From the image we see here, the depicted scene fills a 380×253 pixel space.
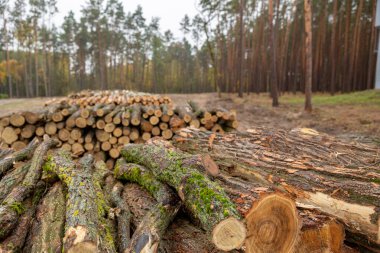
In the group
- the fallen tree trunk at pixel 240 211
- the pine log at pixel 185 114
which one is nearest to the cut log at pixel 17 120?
the pine log at pixel 185 114

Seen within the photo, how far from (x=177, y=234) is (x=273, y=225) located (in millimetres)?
865

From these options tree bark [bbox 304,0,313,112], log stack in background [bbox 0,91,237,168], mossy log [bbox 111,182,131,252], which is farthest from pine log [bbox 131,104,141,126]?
tree bark [bbox 304,0,313,112]

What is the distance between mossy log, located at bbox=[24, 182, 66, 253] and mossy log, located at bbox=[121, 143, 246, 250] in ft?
3.09

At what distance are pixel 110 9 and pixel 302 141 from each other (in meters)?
38.0

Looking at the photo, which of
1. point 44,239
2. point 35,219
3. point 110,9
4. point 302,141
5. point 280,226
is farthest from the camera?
point 110,9

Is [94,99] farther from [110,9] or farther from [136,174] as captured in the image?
[110,9]

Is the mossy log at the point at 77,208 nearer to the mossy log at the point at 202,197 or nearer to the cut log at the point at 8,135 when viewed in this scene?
the mossy log at the point at 202,197

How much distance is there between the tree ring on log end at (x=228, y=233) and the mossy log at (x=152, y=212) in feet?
1.57

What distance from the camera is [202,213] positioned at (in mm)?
2057

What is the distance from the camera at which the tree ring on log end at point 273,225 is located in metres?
2.01

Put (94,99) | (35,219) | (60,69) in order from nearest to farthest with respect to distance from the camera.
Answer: (35,219) → (94,99) → (60,69)

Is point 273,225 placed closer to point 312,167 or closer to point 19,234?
point 312,167

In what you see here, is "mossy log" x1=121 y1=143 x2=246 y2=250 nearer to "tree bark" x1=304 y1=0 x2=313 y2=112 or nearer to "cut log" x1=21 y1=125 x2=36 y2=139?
"cut log" x1=21 y1=125 x2=36 y2=139

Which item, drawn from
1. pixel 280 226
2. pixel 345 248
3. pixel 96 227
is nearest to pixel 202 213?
pixel 280 226
